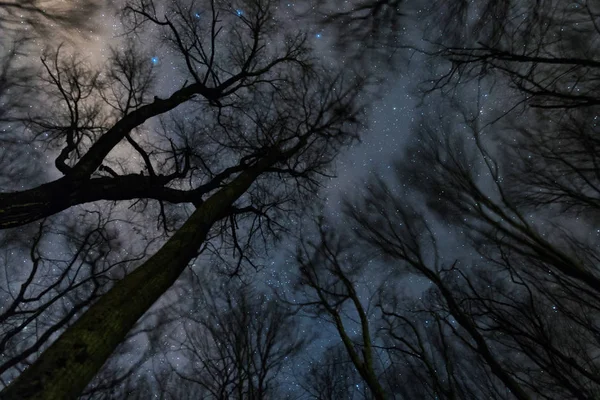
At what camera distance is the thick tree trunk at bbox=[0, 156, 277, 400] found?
6.34ft

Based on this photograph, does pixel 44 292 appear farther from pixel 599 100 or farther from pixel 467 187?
pixel 599 100

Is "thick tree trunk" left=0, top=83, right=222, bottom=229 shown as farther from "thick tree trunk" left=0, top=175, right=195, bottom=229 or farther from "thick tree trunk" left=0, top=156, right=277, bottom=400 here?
"thick tree trunk" left=0, top=156, right=277, bottom=400

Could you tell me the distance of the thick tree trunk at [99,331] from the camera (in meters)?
1.93

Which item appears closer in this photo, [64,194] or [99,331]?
[99,331]

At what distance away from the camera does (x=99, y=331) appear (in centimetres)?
239

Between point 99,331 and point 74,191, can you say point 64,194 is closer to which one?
point 74,191

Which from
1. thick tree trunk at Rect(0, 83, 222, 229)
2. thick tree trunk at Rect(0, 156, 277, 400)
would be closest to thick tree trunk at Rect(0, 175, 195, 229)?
thick tree trunk at Rect(0, 83, 222, 229)

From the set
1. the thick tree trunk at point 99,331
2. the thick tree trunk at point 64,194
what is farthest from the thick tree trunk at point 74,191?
the thick tree trunk at point 99,331

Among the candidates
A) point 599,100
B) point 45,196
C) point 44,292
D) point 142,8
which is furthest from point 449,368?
point 142,8

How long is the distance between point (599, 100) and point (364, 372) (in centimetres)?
486

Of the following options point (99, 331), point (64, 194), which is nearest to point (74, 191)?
point (64, 194)

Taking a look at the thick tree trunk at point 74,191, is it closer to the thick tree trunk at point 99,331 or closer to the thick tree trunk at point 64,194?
the thick tree trunk at point 64,194

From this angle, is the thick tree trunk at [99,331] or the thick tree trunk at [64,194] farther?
the thick tree trunk at [64,194]

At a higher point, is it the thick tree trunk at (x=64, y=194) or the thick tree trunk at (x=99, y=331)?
the thick tree trunk at (x=64, y=194)
